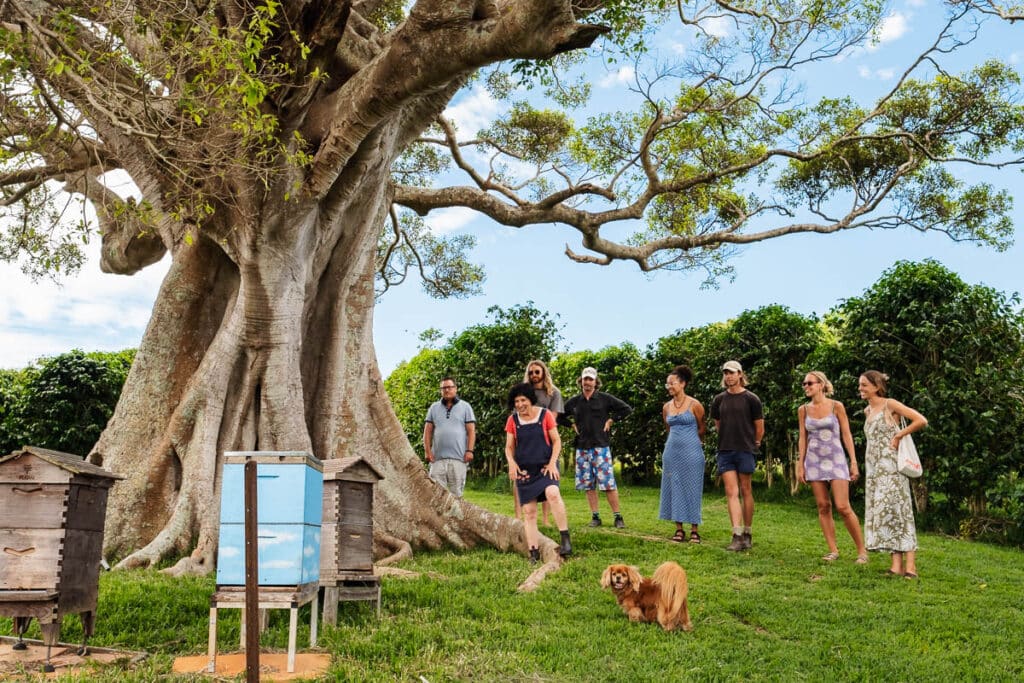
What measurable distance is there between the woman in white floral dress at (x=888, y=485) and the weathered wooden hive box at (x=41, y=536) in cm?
678

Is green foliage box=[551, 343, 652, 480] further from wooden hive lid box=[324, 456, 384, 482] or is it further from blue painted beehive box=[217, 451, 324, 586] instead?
blue painted beehive box=[217, 451, 324, 586]

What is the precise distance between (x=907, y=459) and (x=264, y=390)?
267 inches

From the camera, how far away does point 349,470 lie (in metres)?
6.00

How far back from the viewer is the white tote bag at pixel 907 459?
7.52 meters

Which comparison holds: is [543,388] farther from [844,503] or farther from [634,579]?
[634,579]

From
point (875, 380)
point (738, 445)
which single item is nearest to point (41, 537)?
point (738, 445)

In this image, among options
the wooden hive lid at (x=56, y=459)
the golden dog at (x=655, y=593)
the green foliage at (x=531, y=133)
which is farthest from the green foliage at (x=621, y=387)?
the wooden hive lid at (x=56, y=459)

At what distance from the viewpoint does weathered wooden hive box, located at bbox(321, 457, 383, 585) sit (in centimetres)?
589

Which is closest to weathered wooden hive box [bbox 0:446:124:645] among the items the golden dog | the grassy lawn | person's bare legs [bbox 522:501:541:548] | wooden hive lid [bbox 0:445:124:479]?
wooden hive lid [bbox 0:445:124:479]

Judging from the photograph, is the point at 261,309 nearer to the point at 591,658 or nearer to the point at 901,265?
the point at 591,658

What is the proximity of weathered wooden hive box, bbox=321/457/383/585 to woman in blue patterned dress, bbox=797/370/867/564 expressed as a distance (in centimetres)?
455

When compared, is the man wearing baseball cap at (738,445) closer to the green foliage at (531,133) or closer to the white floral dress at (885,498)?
the white floral dress at (885,498)

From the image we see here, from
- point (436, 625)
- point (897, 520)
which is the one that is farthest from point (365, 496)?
point (897, 520)

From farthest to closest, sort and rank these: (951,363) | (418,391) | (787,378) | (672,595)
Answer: (418,391) → (787,378) → (951,363) → (672,595)
